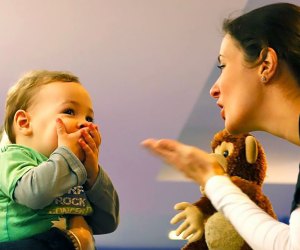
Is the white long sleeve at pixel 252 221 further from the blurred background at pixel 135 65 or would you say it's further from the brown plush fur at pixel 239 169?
the blurred background at pixel 135 65

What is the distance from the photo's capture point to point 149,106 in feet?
6.40

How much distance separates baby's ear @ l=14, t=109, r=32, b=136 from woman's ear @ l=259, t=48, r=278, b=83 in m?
0.39

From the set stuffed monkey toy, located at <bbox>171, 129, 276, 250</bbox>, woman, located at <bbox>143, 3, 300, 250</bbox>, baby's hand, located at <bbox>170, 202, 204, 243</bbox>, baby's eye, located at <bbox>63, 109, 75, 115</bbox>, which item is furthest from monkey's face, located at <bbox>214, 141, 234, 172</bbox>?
baby's eye, located at <bbox>63, 109, 75, 115</bbox>

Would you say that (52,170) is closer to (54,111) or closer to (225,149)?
(54,111)

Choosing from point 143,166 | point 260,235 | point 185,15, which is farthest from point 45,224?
point 143,166

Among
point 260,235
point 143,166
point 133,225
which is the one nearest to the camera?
point 260,235

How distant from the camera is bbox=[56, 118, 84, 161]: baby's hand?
0.83 metres

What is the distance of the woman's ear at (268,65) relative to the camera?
0.79 meters

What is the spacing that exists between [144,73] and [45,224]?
43.7 inches

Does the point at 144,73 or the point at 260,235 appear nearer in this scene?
the point at 260,235

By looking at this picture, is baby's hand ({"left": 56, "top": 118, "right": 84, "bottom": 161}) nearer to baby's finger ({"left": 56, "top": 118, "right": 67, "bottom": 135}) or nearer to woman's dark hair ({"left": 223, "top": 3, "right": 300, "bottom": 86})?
baby's finger ({"left": 56, "top": 118, "right": 67, "bottom": 135})

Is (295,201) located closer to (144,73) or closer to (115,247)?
(144,73)

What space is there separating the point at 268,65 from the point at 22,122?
1.38 ft

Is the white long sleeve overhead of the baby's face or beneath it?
beneath
